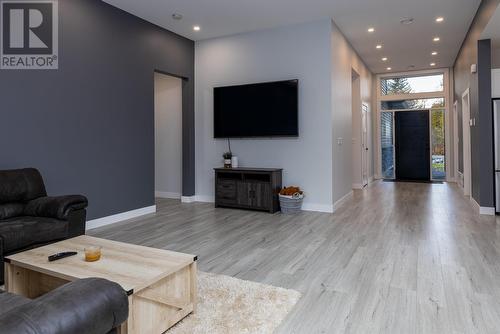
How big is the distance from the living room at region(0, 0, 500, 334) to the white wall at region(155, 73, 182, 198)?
0.05 metres

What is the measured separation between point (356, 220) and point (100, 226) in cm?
349

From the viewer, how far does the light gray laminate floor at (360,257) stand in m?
2.01

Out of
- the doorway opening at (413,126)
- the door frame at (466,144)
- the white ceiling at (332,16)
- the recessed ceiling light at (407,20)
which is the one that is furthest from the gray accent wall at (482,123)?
the doorway opening at (413,126)

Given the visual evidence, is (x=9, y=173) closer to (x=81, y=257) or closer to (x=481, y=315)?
(x=81, y=257)

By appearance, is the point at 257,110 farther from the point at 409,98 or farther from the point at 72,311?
the point at 409,98

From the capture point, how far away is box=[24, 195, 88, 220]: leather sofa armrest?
3005 mm

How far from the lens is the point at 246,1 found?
4523mm

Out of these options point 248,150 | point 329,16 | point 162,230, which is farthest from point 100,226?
point 329,16

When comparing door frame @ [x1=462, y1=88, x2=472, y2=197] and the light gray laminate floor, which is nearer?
the light gray laminate floor

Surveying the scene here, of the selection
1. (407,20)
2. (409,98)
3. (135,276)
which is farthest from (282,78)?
(409,98)

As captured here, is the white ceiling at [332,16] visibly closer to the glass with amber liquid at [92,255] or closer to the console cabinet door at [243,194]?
the console cabinet door at [243,194]

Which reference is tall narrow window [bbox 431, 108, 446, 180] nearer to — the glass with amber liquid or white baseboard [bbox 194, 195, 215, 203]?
white baseboard [bbox 194, 195, 215, 203]

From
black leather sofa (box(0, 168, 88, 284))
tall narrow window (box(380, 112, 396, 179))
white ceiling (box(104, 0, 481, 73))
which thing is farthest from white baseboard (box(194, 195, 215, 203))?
tall narrow window (box(380, 112, 396, 179))

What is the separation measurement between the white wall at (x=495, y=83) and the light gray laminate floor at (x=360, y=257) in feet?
5.81
